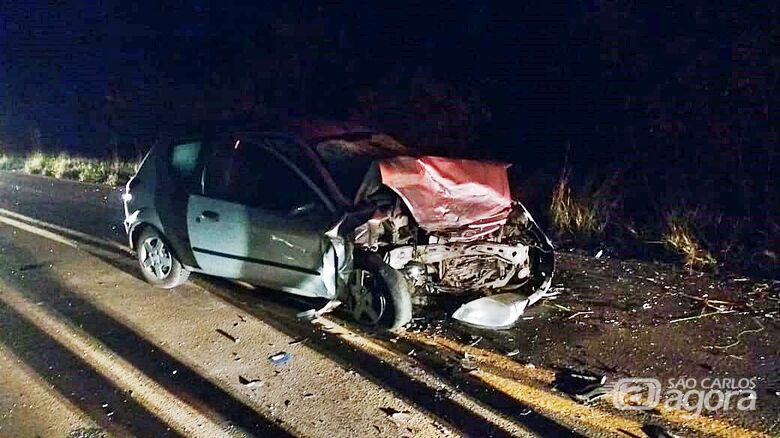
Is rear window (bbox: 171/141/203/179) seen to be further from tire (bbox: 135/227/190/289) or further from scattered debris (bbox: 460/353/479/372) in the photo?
scattered debris (bbox: 460/353/479/372)

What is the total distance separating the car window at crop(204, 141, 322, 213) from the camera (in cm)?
593

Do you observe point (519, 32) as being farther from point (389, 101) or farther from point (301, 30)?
point (301, 30)

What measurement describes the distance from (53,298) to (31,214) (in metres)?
5.53

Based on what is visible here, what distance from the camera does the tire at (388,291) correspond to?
5590 mm

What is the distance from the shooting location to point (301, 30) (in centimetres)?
1956

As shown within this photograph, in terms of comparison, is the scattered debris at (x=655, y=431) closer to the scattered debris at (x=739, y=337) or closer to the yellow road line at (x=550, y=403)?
the yellow road line at (x=550, y=403)

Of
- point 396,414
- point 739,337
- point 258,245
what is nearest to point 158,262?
point 258,245

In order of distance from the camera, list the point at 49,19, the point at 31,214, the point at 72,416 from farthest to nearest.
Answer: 1. the point at 49,19
2. the point at 31,214
3. the point at 72,416

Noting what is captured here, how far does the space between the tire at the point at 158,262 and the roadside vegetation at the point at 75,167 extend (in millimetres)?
8684

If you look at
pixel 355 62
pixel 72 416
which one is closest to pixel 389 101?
pixel 355 62

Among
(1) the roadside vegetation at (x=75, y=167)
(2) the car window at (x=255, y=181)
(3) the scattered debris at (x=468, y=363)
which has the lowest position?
(1) the roadside vegetation at (x=75, y=167)

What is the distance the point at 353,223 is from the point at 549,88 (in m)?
8.01

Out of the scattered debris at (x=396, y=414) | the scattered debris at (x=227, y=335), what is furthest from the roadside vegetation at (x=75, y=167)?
the scattered debris at (x=396, y=414)

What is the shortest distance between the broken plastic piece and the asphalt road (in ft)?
0.38
